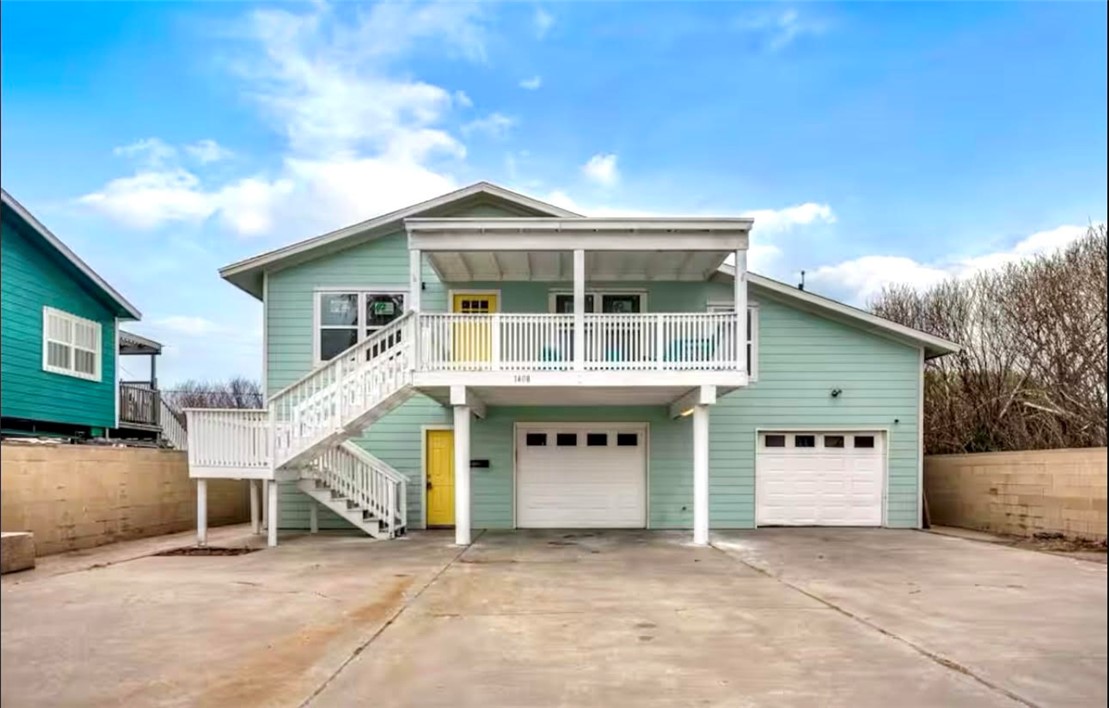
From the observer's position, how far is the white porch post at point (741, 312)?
Result: 38.6 ft

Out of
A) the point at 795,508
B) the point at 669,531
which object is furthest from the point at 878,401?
the point at 669,531

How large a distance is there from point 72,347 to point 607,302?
984 centimetres

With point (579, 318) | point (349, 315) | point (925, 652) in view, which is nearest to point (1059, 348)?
point (925, 652)

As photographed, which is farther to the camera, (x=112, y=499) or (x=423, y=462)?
(x=423, y=462)

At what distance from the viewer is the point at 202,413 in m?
12.2

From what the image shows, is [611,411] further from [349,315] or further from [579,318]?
[349,315]

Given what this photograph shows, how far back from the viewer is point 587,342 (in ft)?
39.4

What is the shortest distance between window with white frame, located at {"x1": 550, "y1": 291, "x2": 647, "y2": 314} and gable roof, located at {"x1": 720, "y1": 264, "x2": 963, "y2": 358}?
5.46 ft

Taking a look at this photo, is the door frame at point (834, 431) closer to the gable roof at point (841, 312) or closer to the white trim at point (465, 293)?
the gable roof at point (841, 312)

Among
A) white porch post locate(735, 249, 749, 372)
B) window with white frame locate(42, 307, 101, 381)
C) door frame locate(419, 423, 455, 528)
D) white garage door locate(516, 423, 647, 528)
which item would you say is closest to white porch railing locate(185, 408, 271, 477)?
window with white frame locate(42, 307, 101, 381)

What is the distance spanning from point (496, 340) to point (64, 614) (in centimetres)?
663

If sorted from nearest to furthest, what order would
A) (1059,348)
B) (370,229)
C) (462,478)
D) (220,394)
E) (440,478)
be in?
(1059,348)
(462,478)
(370,229)
(440,478)
(220,394)

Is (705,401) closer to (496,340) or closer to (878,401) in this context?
(496,340)

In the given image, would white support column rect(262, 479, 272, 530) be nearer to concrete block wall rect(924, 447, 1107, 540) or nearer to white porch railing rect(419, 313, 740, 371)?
white porch railing rect(419, 313, 740, 371)
